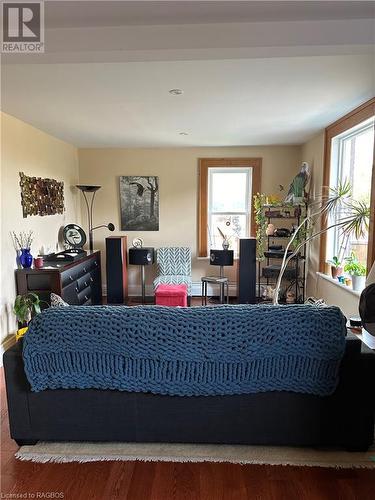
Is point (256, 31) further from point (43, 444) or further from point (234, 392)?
point (43, 444)

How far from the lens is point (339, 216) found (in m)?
3.62

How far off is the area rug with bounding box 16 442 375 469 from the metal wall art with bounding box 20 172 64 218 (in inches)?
96.2

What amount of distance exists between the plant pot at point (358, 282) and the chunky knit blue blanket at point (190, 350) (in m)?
1.52

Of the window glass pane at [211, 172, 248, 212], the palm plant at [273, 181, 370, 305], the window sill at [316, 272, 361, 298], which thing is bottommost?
the window sill at [316, 272, 361, 298]

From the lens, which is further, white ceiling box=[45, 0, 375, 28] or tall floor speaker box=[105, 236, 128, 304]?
tall floor speaker box=[105, 236, 128, 304]

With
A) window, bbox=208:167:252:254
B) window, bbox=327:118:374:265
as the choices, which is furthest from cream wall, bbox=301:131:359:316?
window, bbox=208:167:252:254

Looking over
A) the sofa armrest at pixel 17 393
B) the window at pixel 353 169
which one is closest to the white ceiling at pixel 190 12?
the window at pixel 353 169

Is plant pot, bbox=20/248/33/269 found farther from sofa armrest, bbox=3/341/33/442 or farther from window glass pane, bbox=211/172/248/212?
window glass pane, bbox=211/172/248/212

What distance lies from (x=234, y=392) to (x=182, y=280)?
2.80 meters

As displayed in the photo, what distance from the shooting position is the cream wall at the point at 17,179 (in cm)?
307

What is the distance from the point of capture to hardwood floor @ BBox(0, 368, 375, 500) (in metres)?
1.52

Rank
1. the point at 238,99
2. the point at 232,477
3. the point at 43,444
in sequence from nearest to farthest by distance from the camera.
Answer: the point at 232,477
the point at 43,444
the point at 238,99

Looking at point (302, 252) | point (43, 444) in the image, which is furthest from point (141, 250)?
point (43, 444)

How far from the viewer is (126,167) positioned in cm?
492
